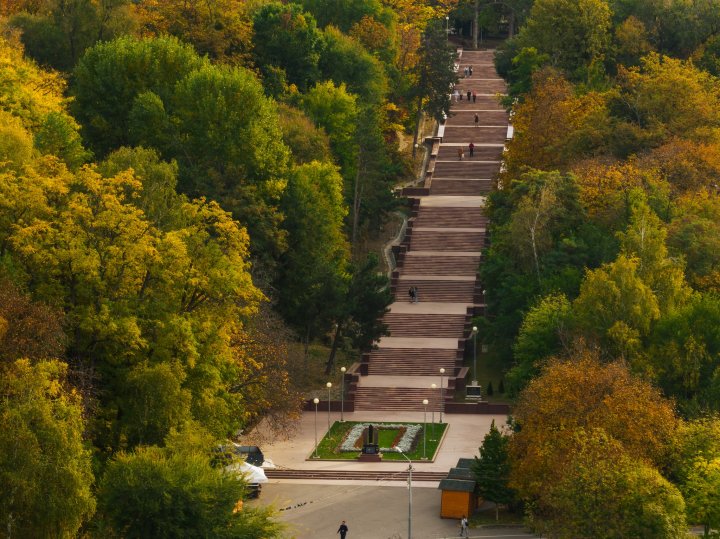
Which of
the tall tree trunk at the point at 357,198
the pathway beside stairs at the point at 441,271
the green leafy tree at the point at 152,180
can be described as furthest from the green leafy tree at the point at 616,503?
the tall tree trunk at the point at 357,198

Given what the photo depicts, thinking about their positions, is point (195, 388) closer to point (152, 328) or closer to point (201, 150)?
point (152, 328)

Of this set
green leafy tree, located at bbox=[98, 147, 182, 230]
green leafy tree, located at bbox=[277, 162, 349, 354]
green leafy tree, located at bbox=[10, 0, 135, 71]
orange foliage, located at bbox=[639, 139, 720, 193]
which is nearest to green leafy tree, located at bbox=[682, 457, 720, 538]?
green leafy tree, located at bbox=[98, 147, 182, 230]

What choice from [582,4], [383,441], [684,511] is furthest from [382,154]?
[684,511]

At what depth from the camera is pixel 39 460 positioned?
78375mm

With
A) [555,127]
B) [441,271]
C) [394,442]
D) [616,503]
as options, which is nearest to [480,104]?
[441,271]

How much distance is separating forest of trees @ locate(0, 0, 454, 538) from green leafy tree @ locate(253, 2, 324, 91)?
138 mm

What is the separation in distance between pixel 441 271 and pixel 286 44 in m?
18.4

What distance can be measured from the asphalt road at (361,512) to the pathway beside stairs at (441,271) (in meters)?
14.6

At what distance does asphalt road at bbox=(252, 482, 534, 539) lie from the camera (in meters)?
90.6

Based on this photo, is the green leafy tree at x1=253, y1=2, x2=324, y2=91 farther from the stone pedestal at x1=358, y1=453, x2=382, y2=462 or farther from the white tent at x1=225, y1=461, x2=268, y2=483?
the white tent at x1=225, y1=461, x2=268, y2=483

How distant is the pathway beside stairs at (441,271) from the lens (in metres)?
Result: 115

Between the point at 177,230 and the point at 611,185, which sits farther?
the point at 611,185

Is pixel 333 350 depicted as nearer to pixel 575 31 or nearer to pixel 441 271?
pixel 441 271

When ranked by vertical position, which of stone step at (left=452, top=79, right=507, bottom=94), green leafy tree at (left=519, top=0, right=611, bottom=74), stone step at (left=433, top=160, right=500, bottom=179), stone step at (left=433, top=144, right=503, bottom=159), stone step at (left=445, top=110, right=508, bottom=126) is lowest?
stone step at (left=433, top=160, right=500, bottom=179)
